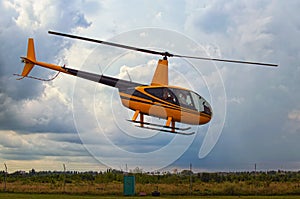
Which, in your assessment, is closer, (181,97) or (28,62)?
(181,97)

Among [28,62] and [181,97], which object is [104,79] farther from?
[28,62]

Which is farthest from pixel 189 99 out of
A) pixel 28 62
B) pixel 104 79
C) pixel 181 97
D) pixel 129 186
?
pixel 129 186

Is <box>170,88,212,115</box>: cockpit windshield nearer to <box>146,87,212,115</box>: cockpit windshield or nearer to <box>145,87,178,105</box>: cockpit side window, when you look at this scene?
<box>146,87,212,115</box>: cockpit windshield

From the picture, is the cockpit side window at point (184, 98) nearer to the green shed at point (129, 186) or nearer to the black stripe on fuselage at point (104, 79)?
the black stripe on fuselage at point (104, 79)

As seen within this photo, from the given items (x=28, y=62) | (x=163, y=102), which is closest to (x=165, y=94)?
(x=163, y=102)

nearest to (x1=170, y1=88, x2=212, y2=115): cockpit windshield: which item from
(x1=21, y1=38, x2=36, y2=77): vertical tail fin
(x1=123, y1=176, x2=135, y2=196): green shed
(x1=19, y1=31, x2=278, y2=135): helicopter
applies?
(x1=19, y1=31, x2=278, y2=135): helicopter

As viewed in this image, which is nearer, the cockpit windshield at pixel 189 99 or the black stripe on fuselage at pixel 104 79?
the cockpit windshield at pixel 189 99

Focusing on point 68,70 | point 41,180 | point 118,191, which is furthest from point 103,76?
point 41,180

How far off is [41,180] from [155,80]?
3710cm

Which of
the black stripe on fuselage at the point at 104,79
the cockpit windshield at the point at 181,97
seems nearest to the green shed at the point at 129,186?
the black stripe on fuselage at the point at 104,79

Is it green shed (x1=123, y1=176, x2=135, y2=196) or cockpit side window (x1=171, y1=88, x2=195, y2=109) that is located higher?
cockpit side window (x1=171, y1=88, x2=195, y2=109)

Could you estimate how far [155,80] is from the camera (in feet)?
88.5

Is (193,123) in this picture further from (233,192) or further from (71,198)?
(233,192)

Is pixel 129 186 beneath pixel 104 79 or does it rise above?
beneath
